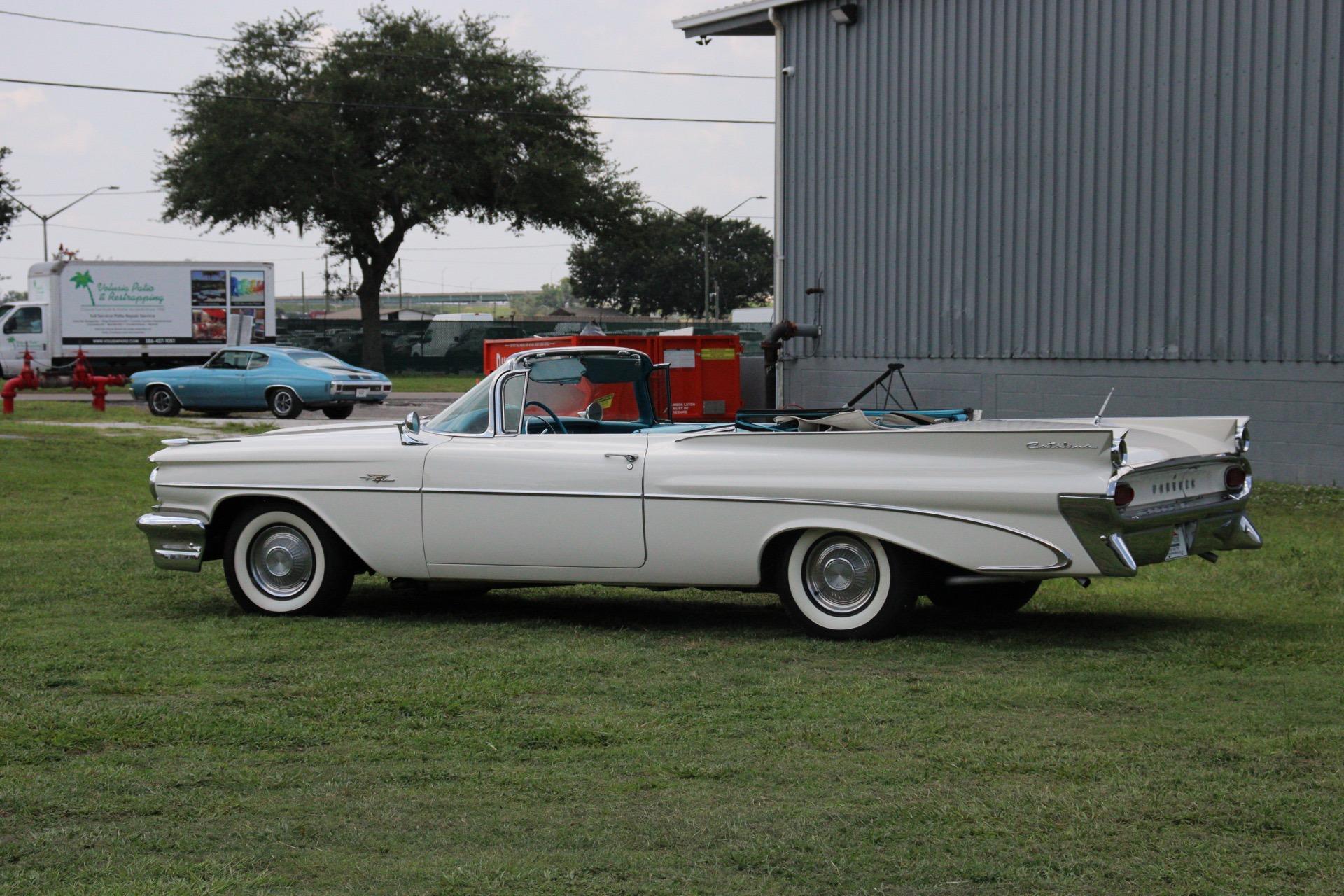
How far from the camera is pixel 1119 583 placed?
876cm

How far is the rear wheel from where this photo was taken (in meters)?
7.52

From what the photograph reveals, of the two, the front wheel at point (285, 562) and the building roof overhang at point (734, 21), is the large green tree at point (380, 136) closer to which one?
the building roof overhang at point (734, 21)

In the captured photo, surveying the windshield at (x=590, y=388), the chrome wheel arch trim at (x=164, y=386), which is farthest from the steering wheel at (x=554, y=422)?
the chrome wheel arch trim at (x=164, y=386)

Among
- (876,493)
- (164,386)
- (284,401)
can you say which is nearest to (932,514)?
(876,493)

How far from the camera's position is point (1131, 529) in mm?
6301

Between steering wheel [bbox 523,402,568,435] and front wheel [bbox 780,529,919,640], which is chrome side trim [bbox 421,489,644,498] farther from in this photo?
front wheel [bbox 780,529,919,640]

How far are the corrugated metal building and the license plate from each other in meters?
8.72

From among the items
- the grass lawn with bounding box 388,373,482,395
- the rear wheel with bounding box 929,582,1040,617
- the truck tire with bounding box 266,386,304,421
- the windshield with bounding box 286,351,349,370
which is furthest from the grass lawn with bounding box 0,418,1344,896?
the grass lawn with bounding box 388,373,482,395

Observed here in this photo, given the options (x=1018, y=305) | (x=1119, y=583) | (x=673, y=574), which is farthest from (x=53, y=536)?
(x=1018, y=305)

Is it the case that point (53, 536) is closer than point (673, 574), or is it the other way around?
point (673, 574)

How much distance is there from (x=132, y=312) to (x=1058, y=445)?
3471 centimetres

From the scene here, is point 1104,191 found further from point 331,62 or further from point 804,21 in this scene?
point 331,62

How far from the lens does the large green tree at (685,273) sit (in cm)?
10531

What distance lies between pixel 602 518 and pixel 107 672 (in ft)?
7.33
